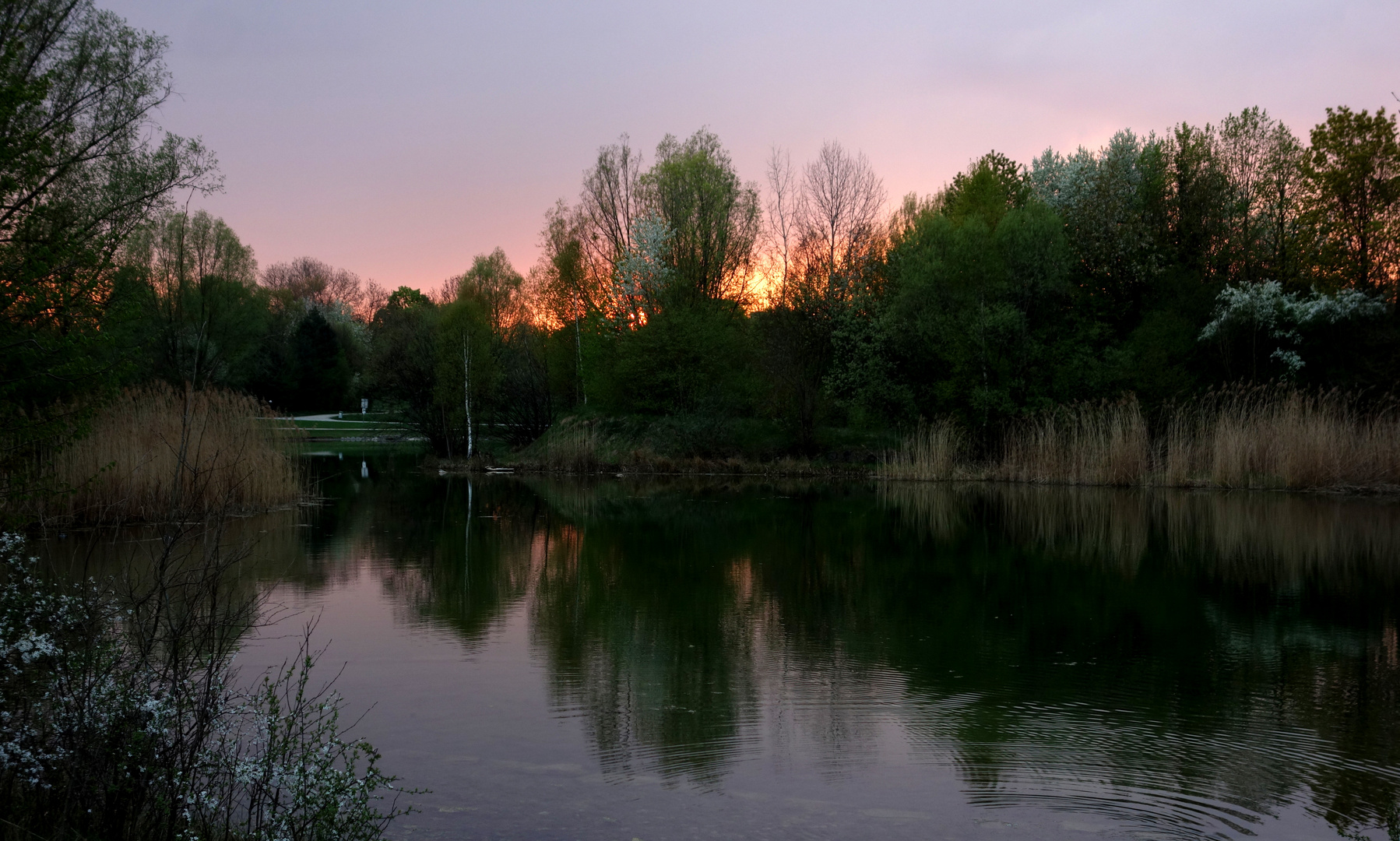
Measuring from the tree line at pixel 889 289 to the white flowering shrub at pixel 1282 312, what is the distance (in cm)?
9

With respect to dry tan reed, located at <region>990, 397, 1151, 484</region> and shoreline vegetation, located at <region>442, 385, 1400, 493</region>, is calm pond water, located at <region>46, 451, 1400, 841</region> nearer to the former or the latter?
shoreline vegetation, located at <region>442, 385, 1400, 493</region>

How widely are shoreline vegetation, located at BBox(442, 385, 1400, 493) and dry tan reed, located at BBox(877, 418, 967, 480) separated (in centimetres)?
4

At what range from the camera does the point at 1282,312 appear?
30062mm

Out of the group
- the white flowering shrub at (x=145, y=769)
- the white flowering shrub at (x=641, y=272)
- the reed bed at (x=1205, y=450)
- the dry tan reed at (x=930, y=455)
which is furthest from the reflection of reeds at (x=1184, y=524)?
the white flowering shrub at (x=641, y=272)

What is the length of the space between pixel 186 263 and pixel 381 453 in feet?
38.9

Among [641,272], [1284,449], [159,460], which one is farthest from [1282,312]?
[159,460]

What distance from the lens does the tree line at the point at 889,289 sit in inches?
1129

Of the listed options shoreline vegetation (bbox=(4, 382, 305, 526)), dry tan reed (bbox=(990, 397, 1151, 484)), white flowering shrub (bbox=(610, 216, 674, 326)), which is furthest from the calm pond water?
white flowering shrub (bbox=(610, 216, 674, 326))

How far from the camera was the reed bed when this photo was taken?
20422 mm

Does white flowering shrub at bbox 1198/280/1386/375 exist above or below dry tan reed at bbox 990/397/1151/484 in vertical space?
above

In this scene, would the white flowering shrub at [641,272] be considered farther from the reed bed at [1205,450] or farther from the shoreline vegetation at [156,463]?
the shoreline vegetation at [156,463]

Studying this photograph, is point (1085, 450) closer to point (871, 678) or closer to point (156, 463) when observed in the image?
point (871, 678)

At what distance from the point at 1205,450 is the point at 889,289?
1327 centimetres

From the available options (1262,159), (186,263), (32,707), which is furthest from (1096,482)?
(186,263)
